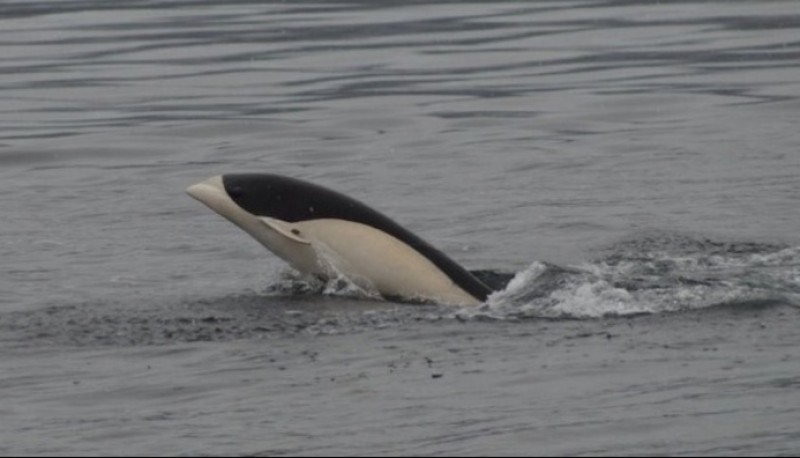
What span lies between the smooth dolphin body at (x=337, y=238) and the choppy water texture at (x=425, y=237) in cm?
20

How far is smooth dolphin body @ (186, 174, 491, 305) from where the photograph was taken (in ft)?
39.8

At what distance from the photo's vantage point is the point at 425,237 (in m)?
15.2

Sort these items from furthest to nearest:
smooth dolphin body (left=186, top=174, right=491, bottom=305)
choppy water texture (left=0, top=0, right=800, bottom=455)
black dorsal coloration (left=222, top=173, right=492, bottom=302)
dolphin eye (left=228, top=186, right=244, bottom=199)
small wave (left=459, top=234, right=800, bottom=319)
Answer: dolphin eye (left=228, top=186, right=244, bottom=199) → black dorsal coloration (left=222, top=173, right=492, bottom=302) → smooth dolphin body (left=186, top=174, right=491, bottom=305) → small wave (left=459, top=234, right=800, bottom=319) → choppy water texture (left=0, top=0, right=800, bottom=455)

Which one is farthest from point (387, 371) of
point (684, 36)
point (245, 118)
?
point (684, 36)

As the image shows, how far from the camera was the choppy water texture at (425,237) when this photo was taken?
31.9 feet

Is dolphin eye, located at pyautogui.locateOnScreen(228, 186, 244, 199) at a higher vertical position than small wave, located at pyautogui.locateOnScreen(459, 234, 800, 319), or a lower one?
higher

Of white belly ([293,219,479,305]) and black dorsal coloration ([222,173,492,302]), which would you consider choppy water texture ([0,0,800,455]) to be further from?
black dorsal coloration ([222,173,492,302])

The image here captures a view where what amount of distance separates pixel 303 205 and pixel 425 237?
9.44 ft

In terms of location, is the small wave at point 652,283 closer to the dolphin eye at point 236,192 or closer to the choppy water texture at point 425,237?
the choppy water texture at point 425,237

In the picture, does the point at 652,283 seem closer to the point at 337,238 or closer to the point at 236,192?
the point at 337,238

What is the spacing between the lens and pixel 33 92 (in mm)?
25016

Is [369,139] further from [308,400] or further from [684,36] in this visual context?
[308,400]

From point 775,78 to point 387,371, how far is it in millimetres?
14611

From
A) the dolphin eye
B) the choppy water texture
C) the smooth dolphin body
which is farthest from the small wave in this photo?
the dolphin eye
